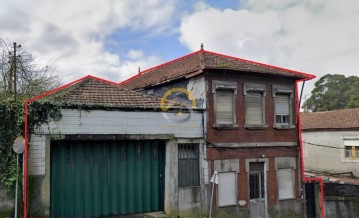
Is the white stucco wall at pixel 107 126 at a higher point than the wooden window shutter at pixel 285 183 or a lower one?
higher

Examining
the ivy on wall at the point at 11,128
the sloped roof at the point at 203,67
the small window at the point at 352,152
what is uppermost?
the sloped roof at the point at 203,67

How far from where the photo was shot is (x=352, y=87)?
51.9m

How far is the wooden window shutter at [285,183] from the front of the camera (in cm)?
1719

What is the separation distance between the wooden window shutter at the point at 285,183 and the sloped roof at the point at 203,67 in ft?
14.4

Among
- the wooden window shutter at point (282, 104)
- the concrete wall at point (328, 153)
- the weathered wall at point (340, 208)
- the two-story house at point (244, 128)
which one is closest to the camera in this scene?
the two-story house at point (244, 128)

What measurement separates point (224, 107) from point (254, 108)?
1.65 m

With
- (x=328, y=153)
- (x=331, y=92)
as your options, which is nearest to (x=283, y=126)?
(x=328, y=153)

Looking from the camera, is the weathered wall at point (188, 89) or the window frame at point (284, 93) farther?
the window frame at point (284, 93)

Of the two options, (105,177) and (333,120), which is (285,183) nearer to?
(105,177)

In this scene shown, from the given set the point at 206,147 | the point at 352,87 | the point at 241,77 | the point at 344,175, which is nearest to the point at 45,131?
the point at 206,147

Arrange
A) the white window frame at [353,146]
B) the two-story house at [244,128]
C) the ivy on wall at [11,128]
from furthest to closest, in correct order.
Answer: the white window frame at [353,146]
the two-story house at [244,128]
the ivy on wall at [11,128]

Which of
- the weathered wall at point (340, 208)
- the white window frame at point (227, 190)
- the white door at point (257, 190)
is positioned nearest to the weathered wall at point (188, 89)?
the white window frame at point (227, 190)

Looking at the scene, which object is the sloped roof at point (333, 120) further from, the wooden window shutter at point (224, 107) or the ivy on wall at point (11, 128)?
the ivy on wall at point (11, 128)

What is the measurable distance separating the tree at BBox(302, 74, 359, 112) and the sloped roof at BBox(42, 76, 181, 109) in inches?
1685
